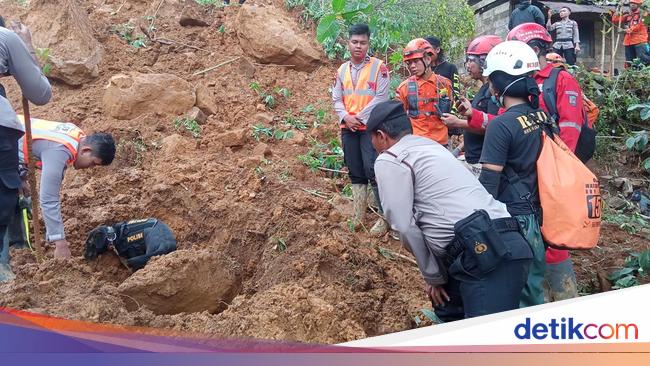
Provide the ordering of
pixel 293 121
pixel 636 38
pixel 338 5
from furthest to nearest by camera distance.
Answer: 1. pixel 636 38
2. pixel 293 121
3. pixel 338 5

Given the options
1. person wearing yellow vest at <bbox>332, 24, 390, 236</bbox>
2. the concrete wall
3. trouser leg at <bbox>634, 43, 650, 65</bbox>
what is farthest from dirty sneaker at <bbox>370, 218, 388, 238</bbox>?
the concrete wall

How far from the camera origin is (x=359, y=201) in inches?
211

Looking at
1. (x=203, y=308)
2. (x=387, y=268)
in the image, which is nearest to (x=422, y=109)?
(x=387, y=268)

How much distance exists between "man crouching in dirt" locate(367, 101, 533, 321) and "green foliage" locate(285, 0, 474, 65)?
4.96m

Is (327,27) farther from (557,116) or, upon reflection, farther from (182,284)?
(182,284)

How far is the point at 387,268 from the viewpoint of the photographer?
4.56m

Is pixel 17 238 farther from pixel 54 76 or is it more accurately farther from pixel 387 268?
pixel 54 76

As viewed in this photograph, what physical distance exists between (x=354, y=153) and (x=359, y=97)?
463mm

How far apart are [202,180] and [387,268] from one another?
214 cm

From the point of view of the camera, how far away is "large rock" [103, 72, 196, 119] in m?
6.89

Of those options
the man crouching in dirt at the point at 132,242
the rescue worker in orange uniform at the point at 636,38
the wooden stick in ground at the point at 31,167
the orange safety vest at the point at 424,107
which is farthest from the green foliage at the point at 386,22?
the wooden stick in ground at the point at 31,167

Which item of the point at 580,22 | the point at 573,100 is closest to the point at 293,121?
the point at 573,100

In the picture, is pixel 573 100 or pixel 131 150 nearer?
pixel 573 100

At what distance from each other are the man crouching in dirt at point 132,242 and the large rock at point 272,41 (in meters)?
4.06
